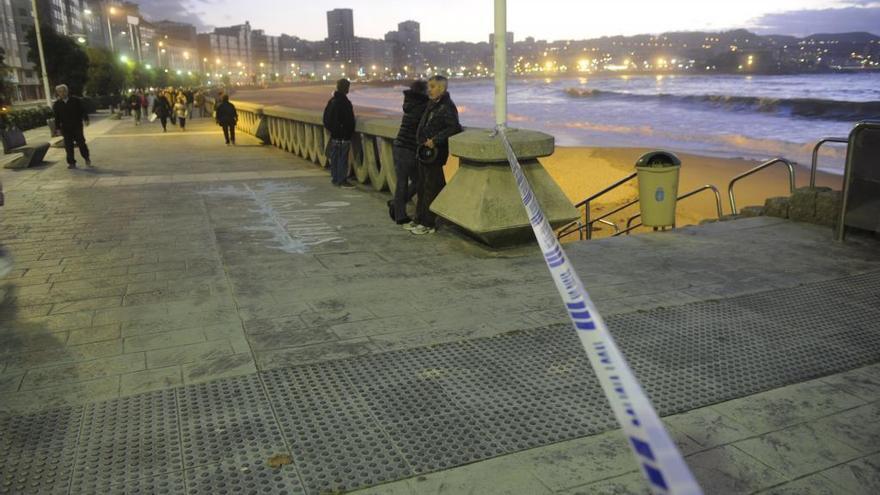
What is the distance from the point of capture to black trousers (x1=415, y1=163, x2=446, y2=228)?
738 centimetres

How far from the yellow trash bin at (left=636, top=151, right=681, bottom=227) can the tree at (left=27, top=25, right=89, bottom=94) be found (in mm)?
55867

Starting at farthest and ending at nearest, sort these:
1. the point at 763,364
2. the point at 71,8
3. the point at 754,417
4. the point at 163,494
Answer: the point at 71,8
the point at 763,364
the point at 754,417
the point at 163,494

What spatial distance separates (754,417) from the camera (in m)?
3.21

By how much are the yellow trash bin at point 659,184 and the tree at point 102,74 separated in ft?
209

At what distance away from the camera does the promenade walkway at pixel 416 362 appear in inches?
111

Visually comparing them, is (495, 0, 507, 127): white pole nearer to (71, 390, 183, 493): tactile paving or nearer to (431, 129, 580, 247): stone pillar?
(431, 129, 580, 247): stone pillar

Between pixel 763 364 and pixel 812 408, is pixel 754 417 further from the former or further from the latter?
pixel 763 364

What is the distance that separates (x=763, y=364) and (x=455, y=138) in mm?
3848

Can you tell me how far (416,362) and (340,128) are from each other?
7215 mm

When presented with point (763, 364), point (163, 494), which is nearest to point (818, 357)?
point (763, 364)

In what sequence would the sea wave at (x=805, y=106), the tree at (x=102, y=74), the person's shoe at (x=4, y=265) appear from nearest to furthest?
1. the person's shoe at (x=4, y=265)
2. the sea wave at (x=805, y=106)
3. the tree at (x=102, y=74)

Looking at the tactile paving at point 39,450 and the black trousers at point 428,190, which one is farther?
the black trousers at point 428,190

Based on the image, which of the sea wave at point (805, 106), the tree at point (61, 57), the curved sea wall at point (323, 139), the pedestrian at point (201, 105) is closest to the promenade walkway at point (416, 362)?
the curved sea wall at point (323, 139)

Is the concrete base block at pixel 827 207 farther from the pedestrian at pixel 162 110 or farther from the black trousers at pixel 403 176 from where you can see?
the pedestrian at pixel 162 110
